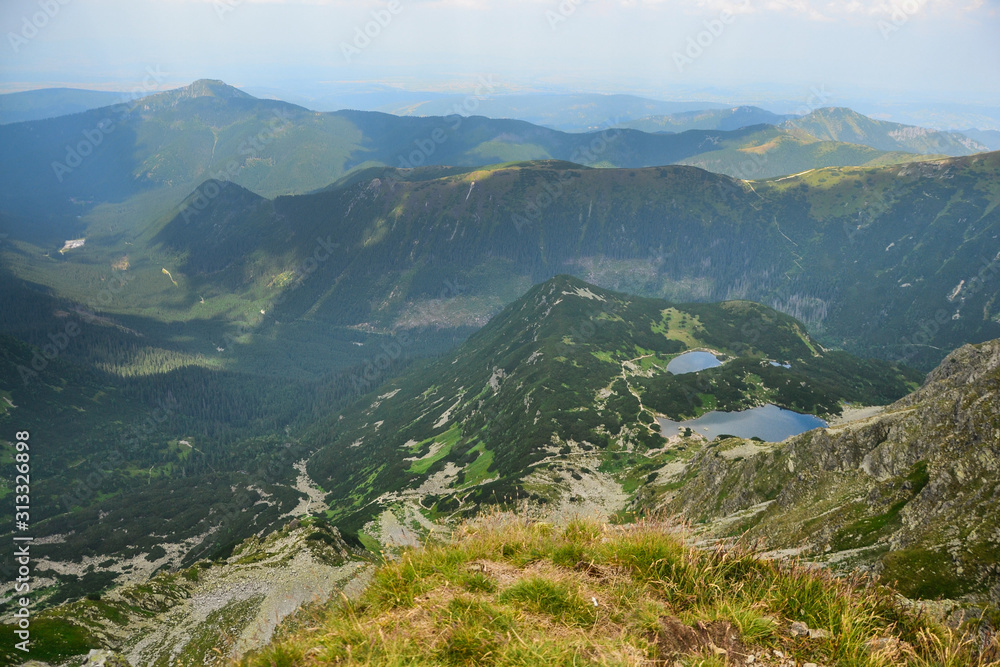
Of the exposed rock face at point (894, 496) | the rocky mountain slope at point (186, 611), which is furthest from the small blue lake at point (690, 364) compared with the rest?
the rocky mountain slope at point (186, 611)

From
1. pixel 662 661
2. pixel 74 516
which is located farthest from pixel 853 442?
pixel 74 516

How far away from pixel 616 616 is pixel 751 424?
478 feet

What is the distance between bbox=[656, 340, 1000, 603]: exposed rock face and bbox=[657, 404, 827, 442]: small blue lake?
211ft

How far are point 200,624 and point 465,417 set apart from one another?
468 ft

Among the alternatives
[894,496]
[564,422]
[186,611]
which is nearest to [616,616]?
[894,496]

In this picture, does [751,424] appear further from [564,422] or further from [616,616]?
[616,616]

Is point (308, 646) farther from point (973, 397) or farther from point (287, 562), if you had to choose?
point (287, 562)

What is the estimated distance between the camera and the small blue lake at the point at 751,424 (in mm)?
131500

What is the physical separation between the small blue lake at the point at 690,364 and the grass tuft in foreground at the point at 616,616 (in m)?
181

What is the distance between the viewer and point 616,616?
9352mm

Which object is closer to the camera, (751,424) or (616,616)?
(616,616)

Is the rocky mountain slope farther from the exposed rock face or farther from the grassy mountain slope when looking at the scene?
the grassy mountain slope

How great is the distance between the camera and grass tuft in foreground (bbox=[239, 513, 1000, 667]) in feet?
26.9

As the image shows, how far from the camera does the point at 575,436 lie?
433 feet
